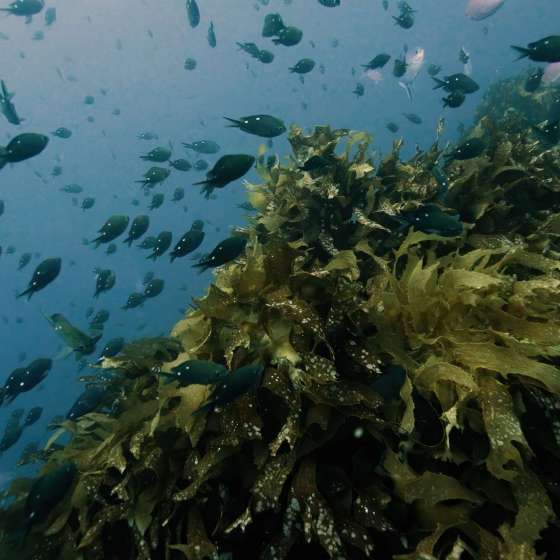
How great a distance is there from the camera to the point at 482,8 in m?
13.0

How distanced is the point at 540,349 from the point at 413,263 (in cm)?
Answer: 83

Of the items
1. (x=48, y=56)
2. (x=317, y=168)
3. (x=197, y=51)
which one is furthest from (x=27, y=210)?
(x=317, y=168)

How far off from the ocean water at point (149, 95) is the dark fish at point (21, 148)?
64.0 metres

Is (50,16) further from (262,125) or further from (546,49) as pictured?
(546,49)

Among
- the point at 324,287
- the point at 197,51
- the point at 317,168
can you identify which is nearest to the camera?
the point at 324,287

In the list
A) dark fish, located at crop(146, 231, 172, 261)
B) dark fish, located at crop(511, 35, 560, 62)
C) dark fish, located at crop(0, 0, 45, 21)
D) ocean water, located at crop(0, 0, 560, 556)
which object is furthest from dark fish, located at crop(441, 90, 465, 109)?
ocean water, located at crop(0, 0, 560, 556)

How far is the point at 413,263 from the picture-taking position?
93.0 inches

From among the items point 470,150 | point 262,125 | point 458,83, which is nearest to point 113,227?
point 262,125

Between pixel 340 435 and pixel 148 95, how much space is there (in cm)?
11755

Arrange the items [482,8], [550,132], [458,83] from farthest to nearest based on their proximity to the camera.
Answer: [482,8]
[458,83]
[550,132]

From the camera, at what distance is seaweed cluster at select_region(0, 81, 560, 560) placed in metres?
1.64

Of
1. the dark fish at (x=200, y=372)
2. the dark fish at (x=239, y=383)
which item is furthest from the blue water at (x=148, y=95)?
the dark fish at (x=239, y=383)

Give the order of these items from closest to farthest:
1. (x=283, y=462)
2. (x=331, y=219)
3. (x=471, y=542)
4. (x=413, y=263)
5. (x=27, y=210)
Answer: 1. (x=471, y=542)
2. (x=283, y=462)
3. (x=413, y=263)
4. (x=331, y=219)
5. (x=27, y=210)

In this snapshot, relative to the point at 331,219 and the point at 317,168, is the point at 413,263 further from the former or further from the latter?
the point at 317,168
